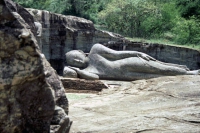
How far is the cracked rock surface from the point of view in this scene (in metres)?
3.40

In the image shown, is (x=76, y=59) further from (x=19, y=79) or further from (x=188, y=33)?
(x=19, y=79)

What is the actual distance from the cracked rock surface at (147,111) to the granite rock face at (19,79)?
983 mm

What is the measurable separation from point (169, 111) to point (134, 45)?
597 cm

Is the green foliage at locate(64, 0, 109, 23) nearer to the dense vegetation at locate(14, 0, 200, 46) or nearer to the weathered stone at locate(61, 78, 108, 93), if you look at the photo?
the dense vegetation at locate(14, 0, 200, 46)

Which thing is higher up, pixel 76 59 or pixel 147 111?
pixel 147 111

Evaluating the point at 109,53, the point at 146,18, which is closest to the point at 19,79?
the point at 109,53

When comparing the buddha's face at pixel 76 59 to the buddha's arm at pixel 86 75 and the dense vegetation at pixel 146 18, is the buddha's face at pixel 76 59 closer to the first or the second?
the buddha's arm at pixel 86 75

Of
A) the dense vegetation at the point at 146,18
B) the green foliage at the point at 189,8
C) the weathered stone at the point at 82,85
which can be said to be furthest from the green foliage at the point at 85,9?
the weathered stone at the point at 82,85

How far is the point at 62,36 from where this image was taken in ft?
32.7

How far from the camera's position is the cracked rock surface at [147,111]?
3404 millimetres

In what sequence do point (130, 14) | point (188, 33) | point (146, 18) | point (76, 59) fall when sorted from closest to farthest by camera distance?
point (76, 59)
point (188, 33)
point (130, 14)
point (146, 18)

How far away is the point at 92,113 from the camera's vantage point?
13.9 feet

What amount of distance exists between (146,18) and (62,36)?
4.90 metres

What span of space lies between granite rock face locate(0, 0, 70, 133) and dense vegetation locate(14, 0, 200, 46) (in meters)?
10.2
